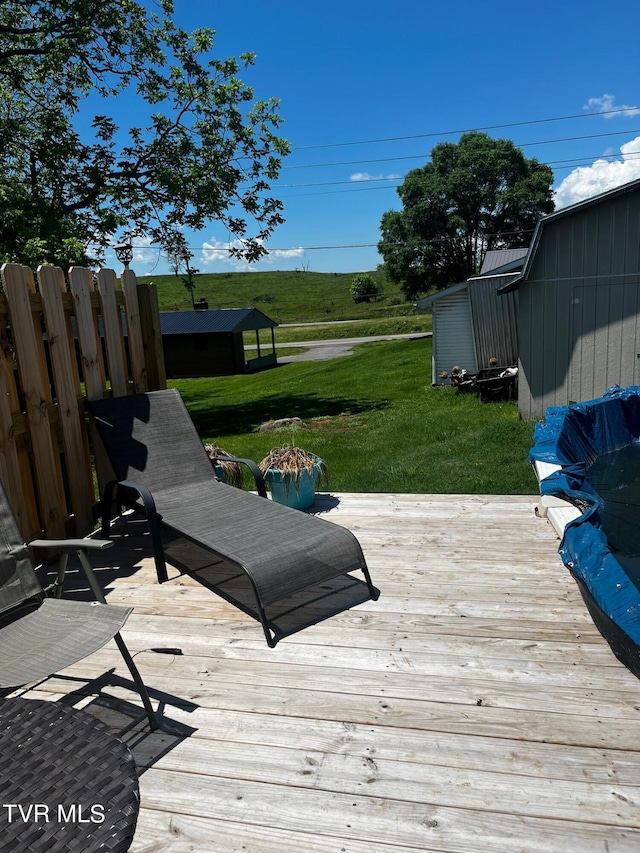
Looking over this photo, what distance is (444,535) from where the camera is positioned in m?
4.60

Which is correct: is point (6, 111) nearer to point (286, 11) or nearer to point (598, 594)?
point (286, 11)

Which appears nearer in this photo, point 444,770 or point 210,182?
point 444,770

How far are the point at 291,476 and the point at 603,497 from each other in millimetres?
3632

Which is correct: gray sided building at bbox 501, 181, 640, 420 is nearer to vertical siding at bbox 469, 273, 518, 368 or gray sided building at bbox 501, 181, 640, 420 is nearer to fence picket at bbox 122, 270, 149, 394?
vertical siding at bbox 469, 273, 518, 368

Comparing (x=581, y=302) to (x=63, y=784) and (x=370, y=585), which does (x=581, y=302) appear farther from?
(x=63, y=784)

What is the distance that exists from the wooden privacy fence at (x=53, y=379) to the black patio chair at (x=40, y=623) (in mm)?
1179

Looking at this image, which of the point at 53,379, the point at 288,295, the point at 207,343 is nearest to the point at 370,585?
the point at 53,379

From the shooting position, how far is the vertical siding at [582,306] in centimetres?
998

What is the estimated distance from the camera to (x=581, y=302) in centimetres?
1038

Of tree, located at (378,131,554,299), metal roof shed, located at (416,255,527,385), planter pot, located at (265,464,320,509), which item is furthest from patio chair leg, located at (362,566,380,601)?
tree, located at (378,131,554,299)

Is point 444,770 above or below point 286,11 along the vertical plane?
below

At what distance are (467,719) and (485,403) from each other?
11944 mm

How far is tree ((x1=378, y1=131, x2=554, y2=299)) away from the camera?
1635 inches

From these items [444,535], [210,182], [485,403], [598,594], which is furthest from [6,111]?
[598,594]
